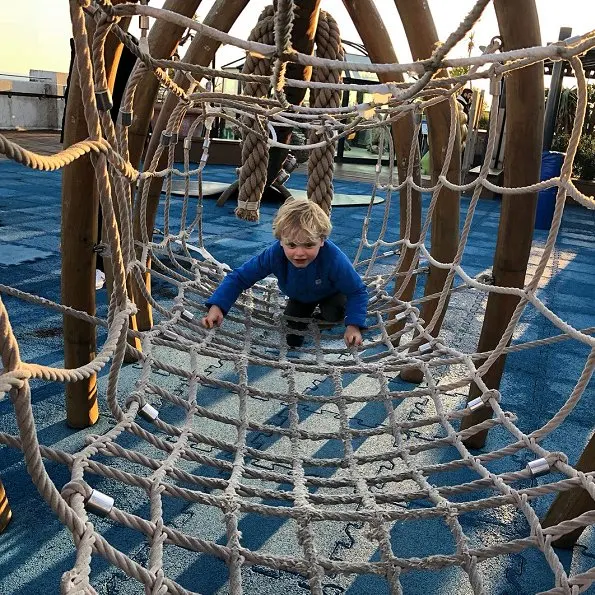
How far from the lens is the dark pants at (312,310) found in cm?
178

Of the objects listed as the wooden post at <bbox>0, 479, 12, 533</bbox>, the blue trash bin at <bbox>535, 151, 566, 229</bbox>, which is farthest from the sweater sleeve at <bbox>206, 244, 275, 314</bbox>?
the blue trash bin at <bbox>535, 151, 566, 229</bbox>

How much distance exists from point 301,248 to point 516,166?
0.53 m

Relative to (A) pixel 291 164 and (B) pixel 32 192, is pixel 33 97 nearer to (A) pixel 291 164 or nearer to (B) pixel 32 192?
(B) pixel 32 192

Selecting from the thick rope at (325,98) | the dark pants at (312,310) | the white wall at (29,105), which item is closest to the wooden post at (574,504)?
the dark pants at (312,310)

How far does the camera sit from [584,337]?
39.3 inches

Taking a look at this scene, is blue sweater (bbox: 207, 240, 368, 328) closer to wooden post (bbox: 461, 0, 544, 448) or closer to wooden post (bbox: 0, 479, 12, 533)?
wooden post (bbox: 461, 0, 544, 448)

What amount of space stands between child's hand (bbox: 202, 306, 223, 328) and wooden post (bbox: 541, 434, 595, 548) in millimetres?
828

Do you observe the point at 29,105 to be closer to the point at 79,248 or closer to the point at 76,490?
the point at 79,248

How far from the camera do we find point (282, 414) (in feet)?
5.44

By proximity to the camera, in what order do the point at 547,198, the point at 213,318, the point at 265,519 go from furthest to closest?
1. the point at 547,198
2. the point at 213,318
3. the point at 265,519

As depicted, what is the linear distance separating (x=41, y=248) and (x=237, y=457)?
8.08ft

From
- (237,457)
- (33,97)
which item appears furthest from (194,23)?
(33,97)

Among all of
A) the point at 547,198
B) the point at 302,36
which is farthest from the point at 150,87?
the point at 547,198

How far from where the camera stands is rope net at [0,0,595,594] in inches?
29.3
